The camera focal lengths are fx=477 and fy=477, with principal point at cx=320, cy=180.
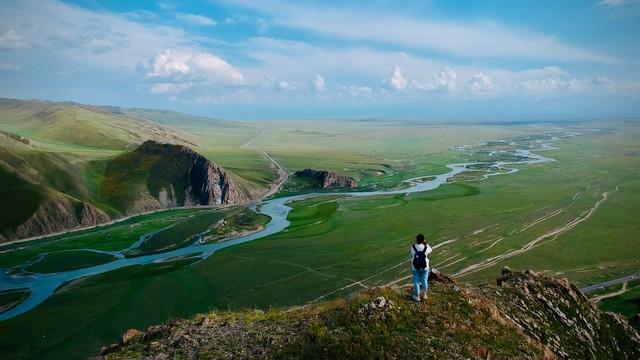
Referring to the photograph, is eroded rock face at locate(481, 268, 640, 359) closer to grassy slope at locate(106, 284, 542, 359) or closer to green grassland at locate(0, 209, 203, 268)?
grassy slope at locate(106, 284, 542, 359)

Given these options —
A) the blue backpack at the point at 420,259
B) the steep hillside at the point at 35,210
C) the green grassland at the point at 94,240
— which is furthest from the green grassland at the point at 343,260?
the blue backpack at the point at 420,259

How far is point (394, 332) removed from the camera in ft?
67.1

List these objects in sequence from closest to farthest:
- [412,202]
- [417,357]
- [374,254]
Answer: [417,357] → [374,254] → [412,202]

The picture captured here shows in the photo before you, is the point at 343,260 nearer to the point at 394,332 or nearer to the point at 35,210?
the point at 394,332

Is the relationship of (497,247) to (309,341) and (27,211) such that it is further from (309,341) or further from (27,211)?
(27,211)

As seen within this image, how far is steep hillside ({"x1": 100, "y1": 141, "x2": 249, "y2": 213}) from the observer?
5658 inches

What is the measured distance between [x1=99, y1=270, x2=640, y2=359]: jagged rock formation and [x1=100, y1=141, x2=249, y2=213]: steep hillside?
122306mm

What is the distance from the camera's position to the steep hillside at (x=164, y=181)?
144 metres

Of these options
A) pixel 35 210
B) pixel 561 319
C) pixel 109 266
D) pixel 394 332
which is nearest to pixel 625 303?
pixel 561 319

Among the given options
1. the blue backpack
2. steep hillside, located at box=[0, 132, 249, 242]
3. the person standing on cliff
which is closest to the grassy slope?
the person standing on cliff

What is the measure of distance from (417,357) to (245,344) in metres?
7.95

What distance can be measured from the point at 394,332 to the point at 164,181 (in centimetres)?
14398

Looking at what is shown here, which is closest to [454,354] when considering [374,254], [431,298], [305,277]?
[431,298]

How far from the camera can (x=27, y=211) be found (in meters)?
116
